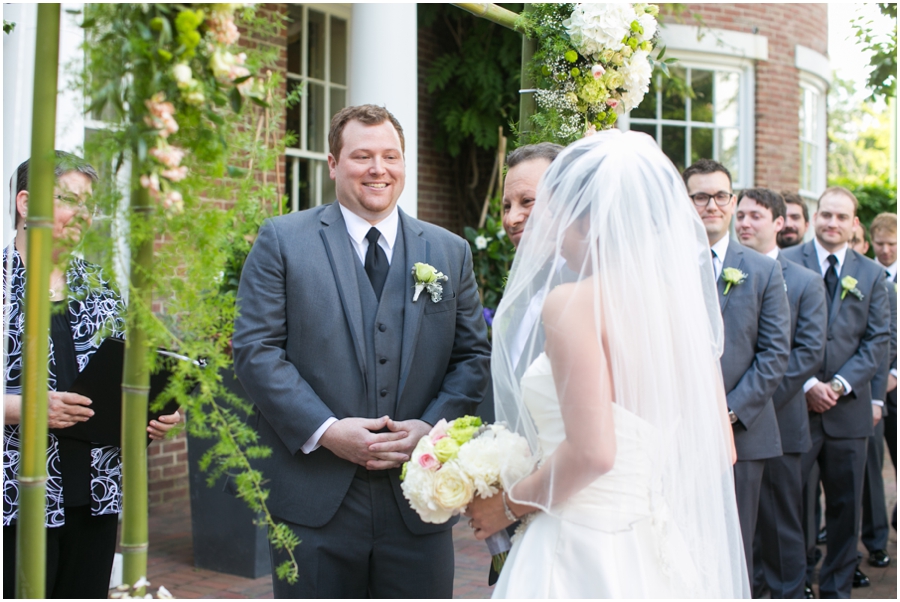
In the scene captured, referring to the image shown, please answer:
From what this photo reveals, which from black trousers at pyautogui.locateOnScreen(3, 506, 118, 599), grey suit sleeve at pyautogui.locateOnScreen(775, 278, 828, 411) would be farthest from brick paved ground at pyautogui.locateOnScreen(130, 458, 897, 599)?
black trousers at pyautogui.locateOnScreen(3, 506, 118, 599)

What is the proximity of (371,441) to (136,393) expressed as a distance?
1.12m

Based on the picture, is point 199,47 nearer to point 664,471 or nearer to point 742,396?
point 664,471

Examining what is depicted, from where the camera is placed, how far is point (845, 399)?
5348mm

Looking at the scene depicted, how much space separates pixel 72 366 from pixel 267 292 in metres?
0.76

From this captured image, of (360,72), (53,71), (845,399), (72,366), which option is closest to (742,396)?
(845,399)

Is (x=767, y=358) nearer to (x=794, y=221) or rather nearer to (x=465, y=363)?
(x=465, y=363)

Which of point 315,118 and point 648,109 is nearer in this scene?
point 315,118

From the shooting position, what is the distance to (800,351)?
469 centimetres

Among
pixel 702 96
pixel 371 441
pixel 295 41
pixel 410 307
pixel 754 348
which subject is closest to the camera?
pixel 371 441

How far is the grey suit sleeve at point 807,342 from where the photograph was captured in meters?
4.64

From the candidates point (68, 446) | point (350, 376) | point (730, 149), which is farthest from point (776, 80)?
point (68, 446)

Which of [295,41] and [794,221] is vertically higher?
[295,41]

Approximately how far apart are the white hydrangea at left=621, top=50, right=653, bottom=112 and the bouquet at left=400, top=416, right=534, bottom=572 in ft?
Result: 5.51

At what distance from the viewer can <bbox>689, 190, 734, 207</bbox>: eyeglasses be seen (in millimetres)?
4379
